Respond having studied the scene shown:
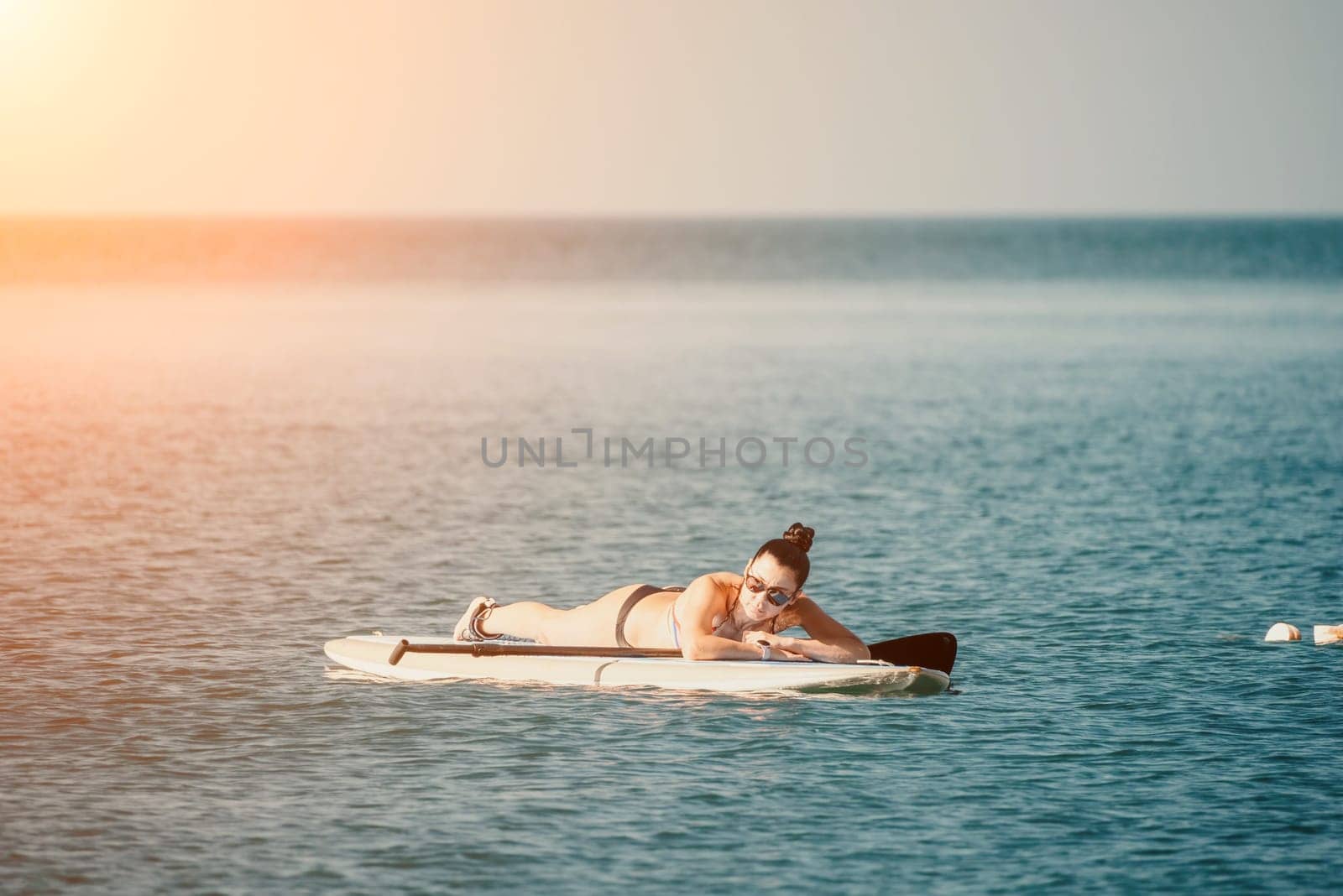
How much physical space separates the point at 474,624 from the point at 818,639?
2.81 m

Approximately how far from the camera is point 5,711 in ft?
42.6

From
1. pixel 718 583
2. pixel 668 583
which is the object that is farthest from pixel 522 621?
pixel 668 583

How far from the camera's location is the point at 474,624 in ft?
46.2

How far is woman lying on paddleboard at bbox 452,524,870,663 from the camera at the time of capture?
1262 cm

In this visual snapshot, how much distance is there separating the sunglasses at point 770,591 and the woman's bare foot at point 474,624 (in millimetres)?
2419

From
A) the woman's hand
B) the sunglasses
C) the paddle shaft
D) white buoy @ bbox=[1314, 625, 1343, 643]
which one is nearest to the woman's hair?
the sunglasses

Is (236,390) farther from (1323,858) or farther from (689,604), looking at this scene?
(1323,858)

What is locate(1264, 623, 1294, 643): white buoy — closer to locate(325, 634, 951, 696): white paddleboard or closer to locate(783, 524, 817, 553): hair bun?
locate(325, 634, 951, 696): white paddleboard

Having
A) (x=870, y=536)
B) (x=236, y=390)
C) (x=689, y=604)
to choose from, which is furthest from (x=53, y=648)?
(x=236, y=390)

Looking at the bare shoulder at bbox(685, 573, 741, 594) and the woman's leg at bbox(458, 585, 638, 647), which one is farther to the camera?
the woman's leg at bbox(458, 585, 638, 647)

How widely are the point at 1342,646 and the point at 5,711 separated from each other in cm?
1096

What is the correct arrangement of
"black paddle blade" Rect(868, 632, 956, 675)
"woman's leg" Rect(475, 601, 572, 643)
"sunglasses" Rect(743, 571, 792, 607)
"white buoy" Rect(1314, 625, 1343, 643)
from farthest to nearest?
"white buoy" Rect(1314, 625, 1343, 643) < "woman's leg" Rect(475, 601, 572, 643) < "black paddle blade" Rect(868, 632, 956, 675) < "sunglasses" Rect(743, 571, 792, 607)

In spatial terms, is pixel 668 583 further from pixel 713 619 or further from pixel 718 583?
pixel 718 583

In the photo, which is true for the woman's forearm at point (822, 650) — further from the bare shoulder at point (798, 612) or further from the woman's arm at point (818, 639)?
the bare shoulder at point (798, 612)
